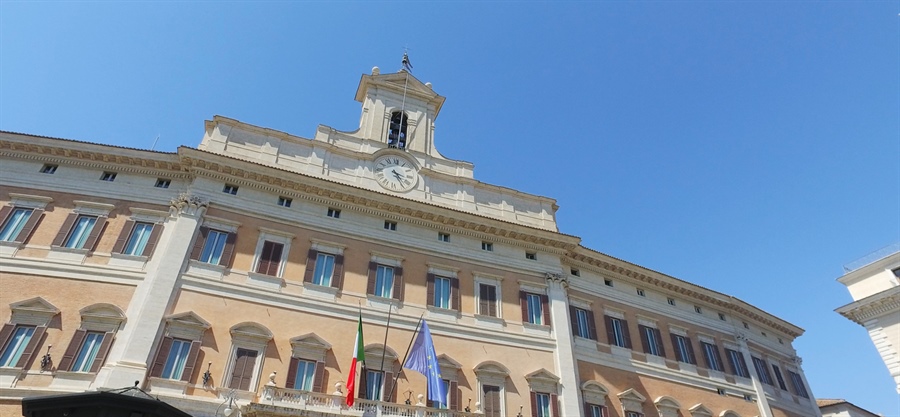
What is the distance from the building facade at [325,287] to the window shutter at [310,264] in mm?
43

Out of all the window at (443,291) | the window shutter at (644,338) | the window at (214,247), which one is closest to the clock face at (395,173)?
the window at (443,291)

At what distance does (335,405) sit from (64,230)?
12.2 meters

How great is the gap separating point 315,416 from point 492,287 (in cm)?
969

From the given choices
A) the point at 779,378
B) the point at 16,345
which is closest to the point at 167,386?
the point at 16,345

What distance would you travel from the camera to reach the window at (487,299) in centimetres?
2214

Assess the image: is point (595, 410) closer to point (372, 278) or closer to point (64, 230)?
point (372, 278)

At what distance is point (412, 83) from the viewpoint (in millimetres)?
28297

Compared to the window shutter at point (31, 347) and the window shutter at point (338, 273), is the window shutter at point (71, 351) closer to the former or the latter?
the window shutter at point (31, 347)

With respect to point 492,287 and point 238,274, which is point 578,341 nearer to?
point 492,287

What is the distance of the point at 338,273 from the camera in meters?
20.7

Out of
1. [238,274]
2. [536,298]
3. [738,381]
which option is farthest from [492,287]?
[738,381]

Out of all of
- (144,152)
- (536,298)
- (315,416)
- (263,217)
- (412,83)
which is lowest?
(315,416)

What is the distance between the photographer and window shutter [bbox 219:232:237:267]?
19531mm

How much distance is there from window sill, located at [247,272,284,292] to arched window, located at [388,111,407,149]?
Answer: 9461mm
